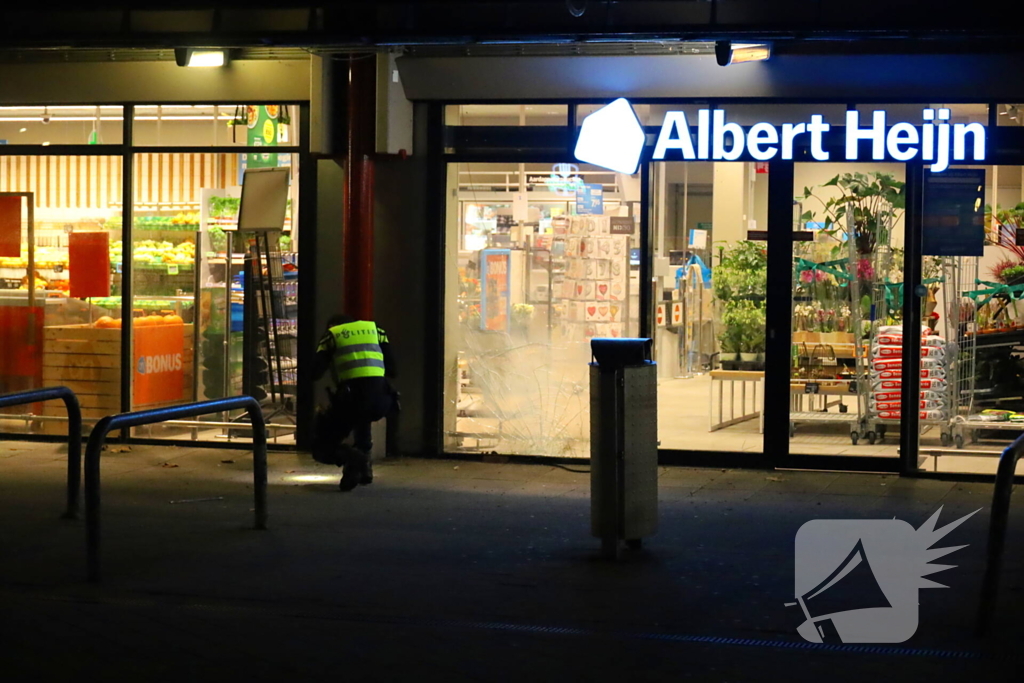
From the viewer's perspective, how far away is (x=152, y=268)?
12492 millimetres

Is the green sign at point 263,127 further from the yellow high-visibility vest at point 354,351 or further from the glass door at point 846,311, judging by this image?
the glass door at point 846,311

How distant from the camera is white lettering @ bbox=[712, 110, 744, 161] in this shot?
36.4ft

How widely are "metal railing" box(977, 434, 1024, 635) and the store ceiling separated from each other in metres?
4.02

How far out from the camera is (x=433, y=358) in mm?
11781

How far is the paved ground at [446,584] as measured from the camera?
18.8ft

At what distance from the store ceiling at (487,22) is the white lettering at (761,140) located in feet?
4.02

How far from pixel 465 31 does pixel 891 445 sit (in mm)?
5174

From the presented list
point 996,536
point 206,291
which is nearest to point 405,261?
Result: point 206,291

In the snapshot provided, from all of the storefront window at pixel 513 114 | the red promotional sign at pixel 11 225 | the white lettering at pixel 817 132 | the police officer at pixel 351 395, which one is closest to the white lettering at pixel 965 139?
the white lettering at pixel 817 132

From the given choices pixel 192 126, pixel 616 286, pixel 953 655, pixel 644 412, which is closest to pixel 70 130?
pixel 192 126

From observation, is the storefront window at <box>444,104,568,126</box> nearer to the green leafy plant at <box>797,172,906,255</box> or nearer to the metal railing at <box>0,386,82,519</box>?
the green leafy plant at <box>797,172,906,255</box>

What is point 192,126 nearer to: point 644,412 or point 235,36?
point 235,36

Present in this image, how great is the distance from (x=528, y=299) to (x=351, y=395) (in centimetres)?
230


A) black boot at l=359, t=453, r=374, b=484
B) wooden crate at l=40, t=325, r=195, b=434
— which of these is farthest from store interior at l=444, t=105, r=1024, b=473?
wooden crate at l=40, t=325, r=195, b=434
